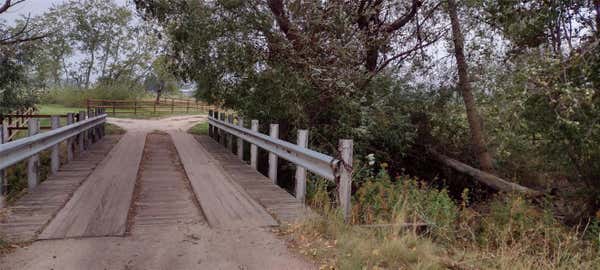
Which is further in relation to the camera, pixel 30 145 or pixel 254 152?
pixel 254 152

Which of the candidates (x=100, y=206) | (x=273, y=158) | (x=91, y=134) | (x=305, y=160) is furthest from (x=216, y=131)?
(x=100, y=206)

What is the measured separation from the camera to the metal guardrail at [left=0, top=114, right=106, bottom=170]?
520 centimetres

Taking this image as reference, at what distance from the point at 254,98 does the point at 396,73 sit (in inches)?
183

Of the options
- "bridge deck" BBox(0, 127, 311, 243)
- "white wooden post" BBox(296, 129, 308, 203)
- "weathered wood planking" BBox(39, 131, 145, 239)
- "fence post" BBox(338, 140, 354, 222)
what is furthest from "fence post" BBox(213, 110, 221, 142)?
"fence post" BBox(338, 140, 354, 222)

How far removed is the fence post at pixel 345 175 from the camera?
16.5ft

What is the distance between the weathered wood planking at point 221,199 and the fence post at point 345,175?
2.75ft

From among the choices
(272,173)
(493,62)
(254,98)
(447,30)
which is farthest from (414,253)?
(447,30)

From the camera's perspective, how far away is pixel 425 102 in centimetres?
1338

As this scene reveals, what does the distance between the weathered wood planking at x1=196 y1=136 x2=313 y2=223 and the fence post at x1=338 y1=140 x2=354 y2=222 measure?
0.53 m

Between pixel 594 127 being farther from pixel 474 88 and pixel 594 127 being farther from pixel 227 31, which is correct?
pixel 227 31

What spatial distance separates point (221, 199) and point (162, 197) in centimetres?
89

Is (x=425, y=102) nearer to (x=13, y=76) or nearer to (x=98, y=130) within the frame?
(x=98, y=130)

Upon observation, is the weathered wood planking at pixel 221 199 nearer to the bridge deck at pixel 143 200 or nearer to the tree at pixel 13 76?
the bridge deck at pixel 143 200

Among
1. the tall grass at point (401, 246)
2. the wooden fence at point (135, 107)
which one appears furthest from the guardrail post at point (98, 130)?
the wooden fence at point (135, 107)
